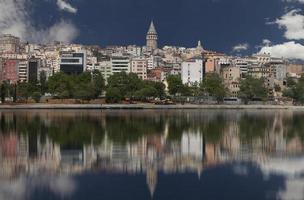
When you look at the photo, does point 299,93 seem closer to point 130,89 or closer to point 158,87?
point 158,87

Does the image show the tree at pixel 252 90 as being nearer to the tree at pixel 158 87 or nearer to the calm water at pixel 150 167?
the tree at pixel 158 87

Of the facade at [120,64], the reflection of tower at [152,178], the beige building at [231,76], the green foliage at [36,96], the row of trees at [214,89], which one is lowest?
the reflection of tower at [152,178]

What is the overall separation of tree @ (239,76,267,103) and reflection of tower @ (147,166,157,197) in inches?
2599

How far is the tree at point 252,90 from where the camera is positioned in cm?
8000

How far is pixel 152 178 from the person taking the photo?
1343cm

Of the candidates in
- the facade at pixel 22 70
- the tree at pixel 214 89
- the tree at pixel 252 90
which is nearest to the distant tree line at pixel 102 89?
the tree at pixel 214 89

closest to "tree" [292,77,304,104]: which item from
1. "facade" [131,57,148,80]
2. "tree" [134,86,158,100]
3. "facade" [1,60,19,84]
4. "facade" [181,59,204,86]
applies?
"facade" [181,59,204,86]

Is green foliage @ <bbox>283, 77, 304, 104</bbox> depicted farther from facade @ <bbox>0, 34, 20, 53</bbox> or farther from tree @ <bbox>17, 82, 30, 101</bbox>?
facade @ <bbox>0, 34, 20, 53</bbox>

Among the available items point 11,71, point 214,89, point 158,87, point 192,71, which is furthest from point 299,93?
point 11,71

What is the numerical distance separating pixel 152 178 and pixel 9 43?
5787 inches

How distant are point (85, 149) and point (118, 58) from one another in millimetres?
77315

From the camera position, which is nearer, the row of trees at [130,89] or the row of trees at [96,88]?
the row of trees at [96,88]

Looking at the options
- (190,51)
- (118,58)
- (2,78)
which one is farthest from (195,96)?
(190,51)

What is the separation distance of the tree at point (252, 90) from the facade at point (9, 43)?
281ft
